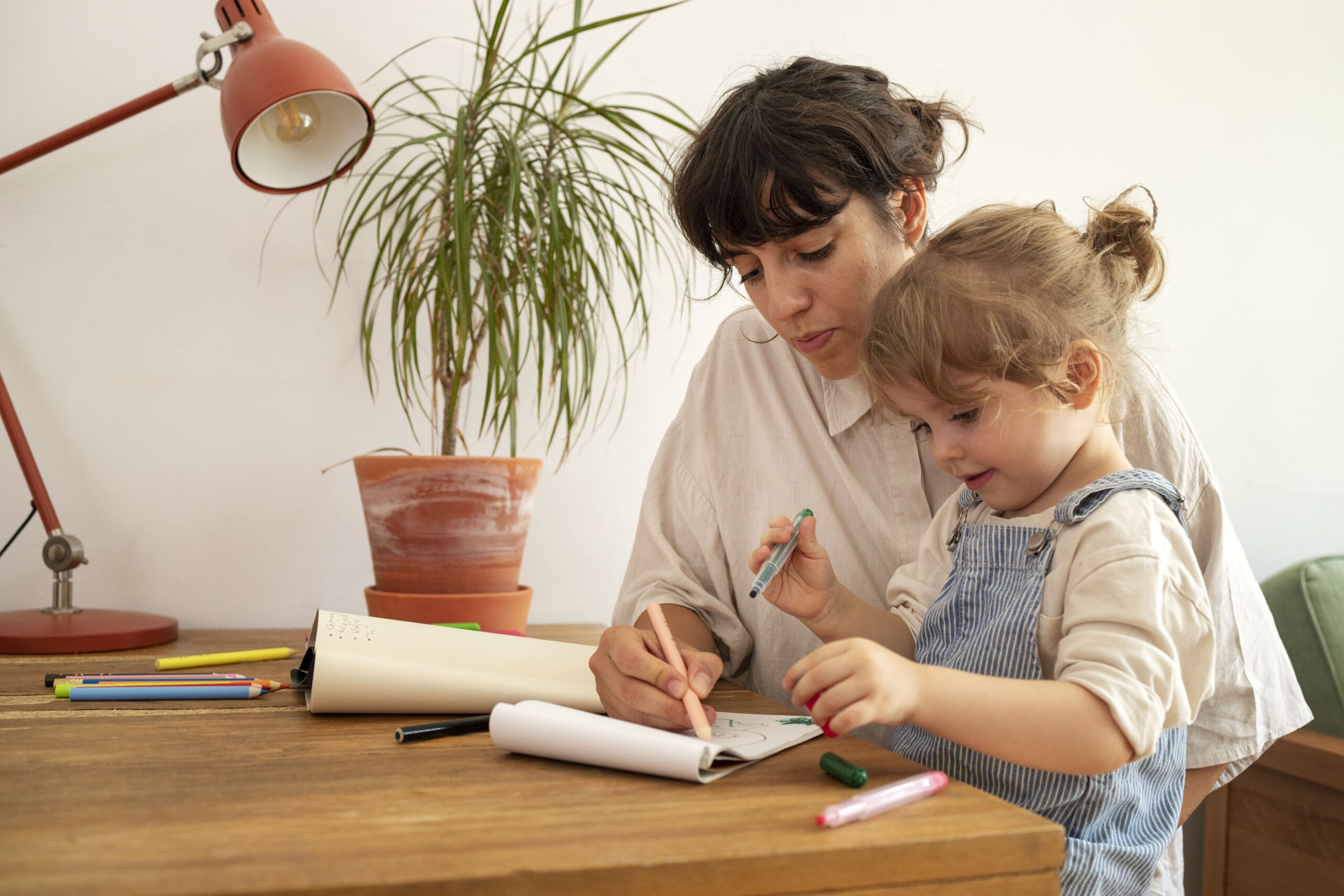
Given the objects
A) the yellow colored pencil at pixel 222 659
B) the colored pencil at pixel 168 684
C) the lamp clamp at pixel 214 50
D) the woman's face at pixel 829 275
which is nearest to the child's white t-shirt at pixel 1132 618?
the woman's face at pixel 829 275

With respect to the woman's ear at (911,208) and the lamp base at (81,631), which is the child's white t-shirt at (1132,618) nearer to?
the woman's ear at (911,208)

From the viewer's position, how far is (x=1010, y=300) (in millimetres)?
787

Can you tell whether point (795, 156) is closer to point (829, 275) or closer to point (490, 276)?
point (829, 275)

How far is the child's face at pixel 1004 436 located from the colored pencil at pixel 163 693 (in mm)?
621

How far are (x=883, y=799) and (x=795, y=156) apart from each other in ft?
2.05

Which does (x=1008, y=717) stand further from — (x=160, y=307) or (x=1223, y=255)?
(x=1223, y=255)

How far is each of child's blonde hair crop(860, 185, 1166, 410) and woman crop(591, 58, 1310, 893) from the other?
0.11m

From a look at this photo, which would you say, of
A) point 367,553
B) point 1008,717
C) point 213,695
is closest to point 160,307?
→ point 367,553

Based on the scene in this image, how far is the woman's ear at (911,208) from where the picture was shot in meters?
1.02

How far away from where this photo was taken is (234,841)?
0.47 metres

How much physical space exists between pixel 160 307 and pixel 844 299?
991 mm

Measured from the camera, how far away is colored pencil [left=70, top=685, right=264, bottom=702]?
2.66ft

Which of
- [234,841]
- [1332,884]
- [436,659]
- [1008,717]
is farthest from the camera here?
[1332,884]

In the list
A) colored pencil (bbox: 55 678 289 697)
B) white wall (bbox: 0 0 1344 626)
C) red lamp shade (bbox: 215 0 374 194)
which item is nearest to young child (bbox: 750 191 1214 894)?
colored pencil (bbox: 55 678 289 697)
